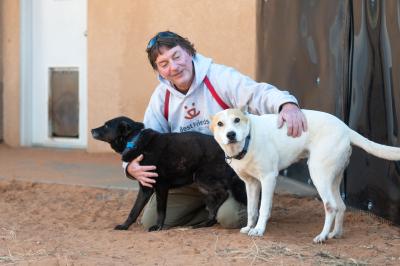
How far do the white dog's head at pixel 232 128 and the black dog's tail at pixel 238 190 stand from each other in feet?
2.86

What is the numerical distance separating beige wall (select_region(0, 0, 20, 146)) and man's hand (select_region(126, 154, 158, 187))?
4.46 metres

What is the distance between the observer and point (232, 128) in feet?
12.5

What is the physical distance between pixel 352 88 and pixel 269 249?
1755 millimetres

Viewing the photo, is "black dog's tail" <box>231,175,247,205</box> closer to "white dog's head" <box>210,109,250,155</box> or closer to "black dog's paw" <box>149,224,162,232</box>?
"black dog's paw" <box>149,224,162,232</box>

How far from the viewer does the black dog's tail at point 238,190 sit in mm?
4785

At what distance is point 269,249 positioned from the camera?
364 cm

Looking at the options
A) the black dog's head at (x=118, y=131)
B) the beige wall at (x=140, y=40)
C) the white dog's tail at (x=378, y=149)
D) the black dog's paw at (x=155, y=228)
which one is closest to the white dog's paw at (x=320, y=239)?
the white dog's tail at (x=378, y=149)

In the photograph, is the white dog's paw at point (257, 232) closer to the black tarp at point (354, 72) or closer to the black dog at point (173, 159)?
the black dog at point (173, 159)

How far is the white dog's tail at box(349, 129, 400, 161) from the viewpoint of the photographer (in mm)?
3816

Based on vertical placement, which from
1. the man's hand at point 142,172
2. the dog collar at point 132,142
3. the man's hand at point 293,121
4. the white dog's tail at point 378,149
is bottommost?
the man's hand at point 142,172

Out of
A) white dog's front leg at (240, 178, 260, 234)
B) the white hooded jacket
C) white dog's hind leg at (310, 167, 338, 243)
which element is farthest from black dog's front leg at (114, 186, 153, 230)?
white dog's hind leg at (310, 167, 338, 243)

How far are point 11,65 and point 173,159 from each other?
4.68m

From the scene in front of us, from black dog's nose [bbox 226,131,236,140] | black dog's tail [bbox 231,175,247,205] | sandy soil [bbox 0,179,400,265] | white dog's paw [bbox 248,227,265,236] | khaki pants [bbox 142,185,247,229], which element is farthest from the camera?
khaki pants [bbox 142,185,247,229]

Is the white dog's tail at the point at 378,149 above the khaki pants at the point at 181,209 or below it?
above
